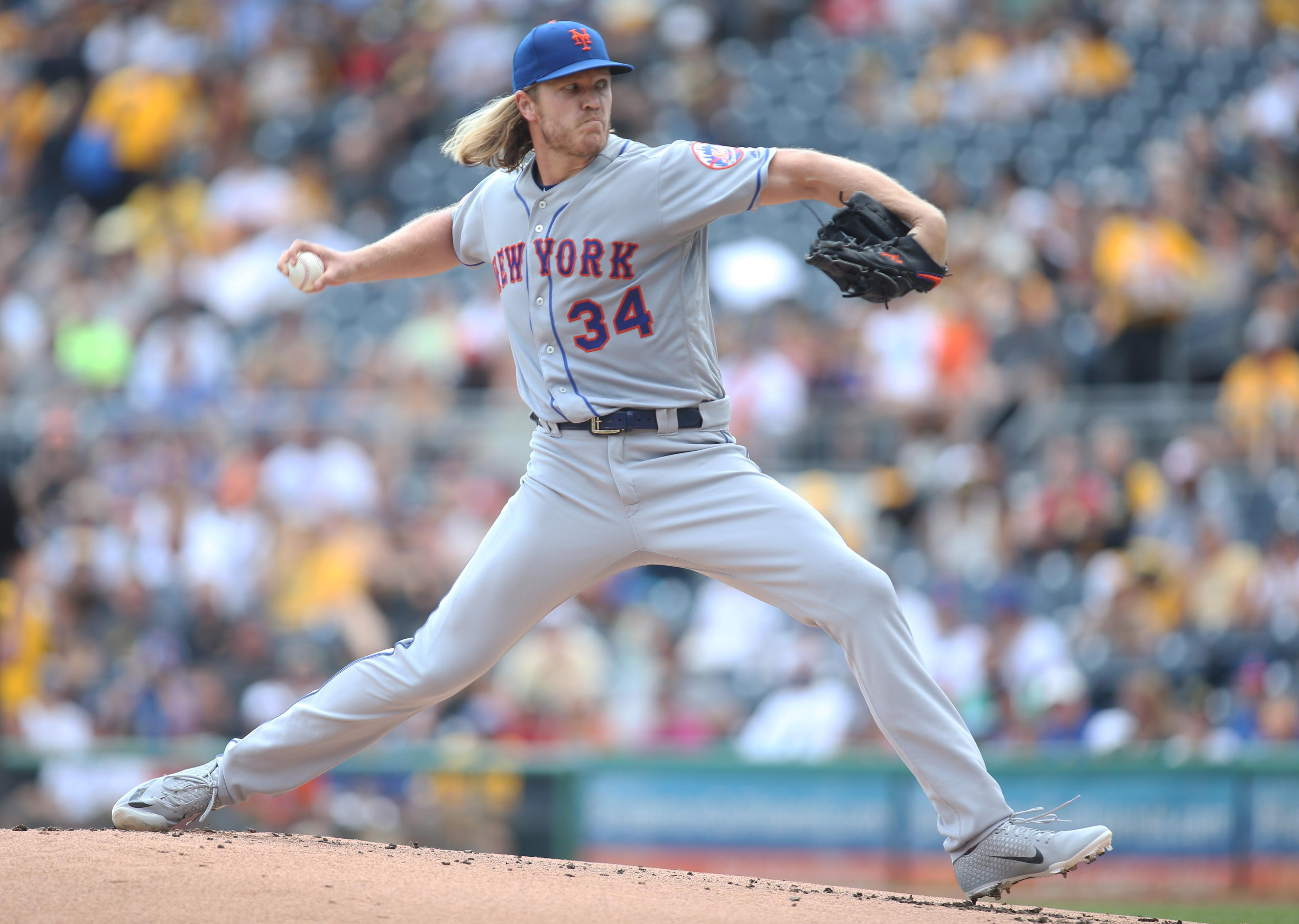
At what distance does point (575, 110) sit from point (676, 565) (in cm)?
111

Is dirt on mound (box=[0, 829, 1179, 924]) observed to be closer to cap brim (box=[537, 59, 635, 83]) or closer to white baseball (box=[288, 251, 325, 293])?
white baseball (box=[288, 251, 325, 293])

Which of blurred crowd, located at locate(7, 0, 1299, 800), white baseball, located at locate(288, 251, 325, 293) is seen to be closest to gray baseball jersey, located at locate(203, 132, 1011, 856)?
white baseball, located at locate(288, 251, 325, 293)

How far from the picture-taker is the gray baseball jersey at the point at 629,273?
3553 mm

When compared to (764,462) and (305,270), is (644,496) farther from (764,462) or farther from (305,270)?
(764,462)

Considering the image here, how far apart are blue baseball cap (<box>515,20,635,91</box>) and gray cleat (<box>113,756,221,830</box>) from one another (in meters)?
1.88

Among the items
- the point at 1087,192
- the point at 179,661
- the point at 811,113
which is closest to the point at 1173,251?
the point at 1087,192

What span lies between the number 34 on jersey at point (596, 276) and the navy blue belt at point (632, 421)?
161 millimetres

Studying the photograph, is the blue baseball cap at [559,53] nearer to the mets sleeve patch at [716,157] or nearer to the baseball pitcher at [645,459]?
the baseball pitcher at [645,459]

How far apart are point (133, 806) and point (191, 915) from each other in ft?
2.68

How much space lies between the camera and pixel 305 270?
3.85 m

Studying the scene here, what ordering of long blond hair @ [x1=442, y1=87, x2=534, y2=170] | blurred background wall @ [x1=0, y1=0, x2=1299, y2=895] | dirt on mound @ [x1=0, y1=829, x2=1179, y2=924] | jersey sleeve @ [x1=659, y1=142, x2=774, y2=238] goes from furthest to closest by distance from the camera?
A: blurred background wall @ [x1=0, y1=0, x2=1299, y2=895], long blond hair @ [x1=442, y1=87, x2=534, y2=170], jersey sleeve @ [x1=659, y1=142, x2=774, y2=238], dirt on mound @ [x1=0, y1=829, x2=1179, y2=924]

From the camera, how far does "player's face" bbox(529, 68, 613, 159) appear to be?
3.60m

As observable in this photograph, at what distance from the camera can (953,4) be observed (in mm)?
12641

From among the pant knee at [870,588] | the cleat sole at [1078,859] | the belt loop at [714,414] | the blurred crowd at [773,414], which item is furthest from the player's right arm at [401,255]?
the blurred crowd at [773,414]
